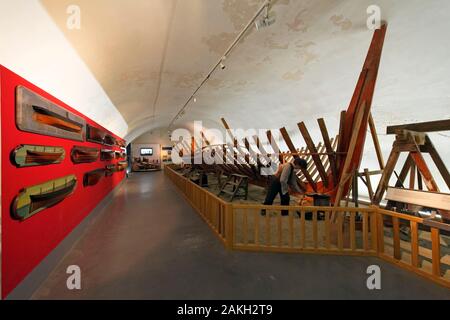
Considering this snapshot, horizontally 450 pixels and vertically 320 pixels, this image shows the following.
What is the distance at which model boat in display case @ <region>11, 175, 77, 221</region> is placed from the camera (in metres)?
1.61

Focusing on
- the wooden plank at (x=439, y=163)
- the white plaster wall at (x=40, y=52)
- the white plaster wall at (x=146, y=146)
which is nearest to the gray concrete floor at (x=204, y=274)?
the wooden plank at (x=439, y=163)

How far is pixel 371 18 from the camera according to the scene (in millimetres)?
2594

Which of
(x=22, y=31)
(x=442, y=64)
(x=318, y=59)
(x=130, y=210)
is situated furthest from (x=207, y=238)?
(x=442, y=64)

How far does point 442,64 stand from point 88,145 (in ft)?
20.6

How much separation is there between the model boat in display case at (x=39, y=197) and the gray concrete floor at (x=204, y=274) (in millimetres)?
764

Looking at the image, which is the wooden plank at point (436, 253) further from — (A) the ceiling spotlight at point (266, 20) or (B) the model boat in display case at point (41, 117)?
(B) the model boat in display case at point (41, 117)

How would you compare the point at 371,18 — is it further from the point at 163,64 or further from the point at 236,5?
the point at 163,64

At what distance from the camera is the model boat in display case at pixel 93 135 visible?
3.52m

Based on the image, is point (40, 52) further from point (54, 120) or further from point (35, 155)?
point (35, 155)

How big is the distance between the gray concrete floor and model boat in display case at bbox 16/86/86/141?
1571 mm

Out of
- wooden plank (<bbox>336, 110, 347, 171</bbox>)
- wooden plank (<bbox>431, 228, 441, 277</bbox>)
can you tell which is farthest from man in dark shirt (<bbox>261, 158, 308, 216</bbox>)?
wooden plank (<bbox>431, 228, 441, 277</bbox>)

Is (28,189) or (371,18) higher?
(371,18)

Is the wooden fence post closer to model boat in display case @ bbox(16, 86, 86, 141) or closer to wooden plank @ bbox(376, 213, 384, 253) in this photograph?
wooden plank @ bbox(376, 213, 384, 253)
